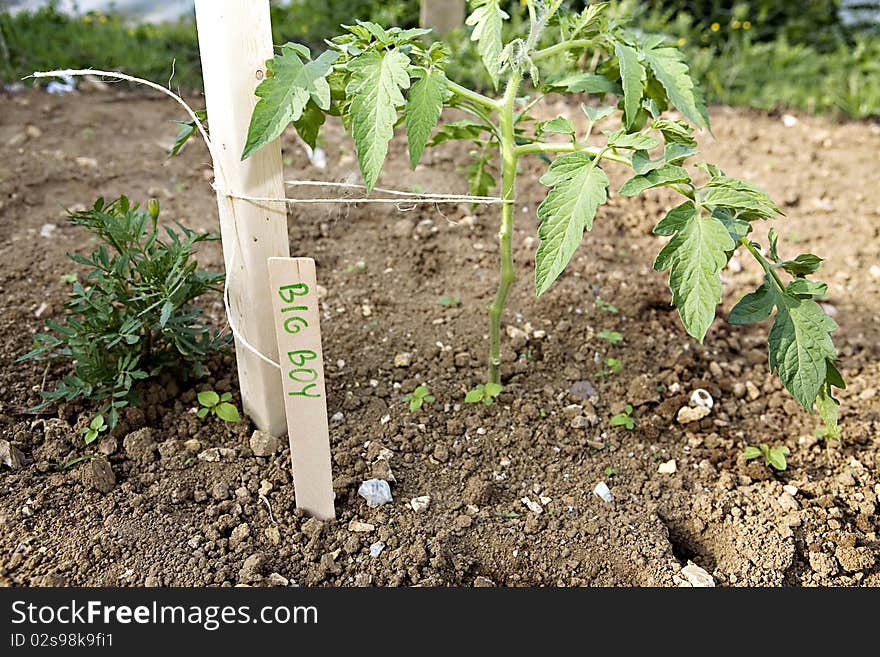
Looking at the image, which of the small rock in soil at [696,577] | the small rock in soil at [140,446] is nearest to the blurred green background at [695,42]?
the small rock in soil at [140,446]

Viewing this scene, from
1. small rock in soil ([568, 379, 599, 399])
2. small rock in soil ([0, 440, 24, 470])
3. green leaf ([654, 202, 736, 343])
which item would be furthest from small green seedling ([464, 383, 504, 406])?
small rock in soil ([0, 440, 24, 470])

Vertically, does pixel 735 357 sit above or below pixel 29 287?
below

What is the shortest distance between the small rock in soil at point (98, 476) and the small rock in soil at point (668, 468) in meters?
1.35

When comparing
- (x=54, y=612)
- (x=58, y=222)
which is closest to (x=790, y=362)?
(x=54, y=612)

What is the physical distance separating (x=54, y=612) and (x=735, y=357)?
199cm

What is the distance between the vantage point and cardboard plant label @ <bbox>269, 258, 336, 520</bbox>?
1.62 meters

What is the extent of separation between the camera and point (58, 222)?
2.87 meters

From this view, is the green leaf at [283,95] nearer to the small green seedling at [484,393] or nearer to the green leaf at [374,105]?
the green leaf at [374,105]

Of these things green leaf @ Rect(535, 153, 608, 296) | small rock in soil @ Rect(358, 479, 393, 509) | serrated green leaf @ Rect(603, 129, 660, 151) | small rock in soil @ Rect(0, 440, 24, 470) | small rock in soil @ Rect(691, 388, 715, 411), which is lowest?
small rock in soil @ Rect(691, 388, 715, 411)

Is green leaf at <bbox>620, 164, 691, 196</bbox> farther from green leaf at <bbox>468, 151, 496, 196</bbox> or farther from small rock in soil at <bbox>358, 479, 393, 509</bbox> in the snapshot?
small rock in soil at <bbox>358, 479, 393, 509</bbox>

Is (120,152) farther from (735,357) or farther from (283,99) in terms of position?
(735,357)

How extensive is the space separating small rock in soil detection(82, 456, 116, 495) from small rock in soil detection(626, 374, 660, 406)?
1.37 metres

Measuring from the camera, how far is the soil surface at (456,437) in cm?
182

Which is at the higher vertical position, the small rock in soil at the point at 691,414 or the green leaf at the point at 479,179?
the green leaf at the point at 479,179
